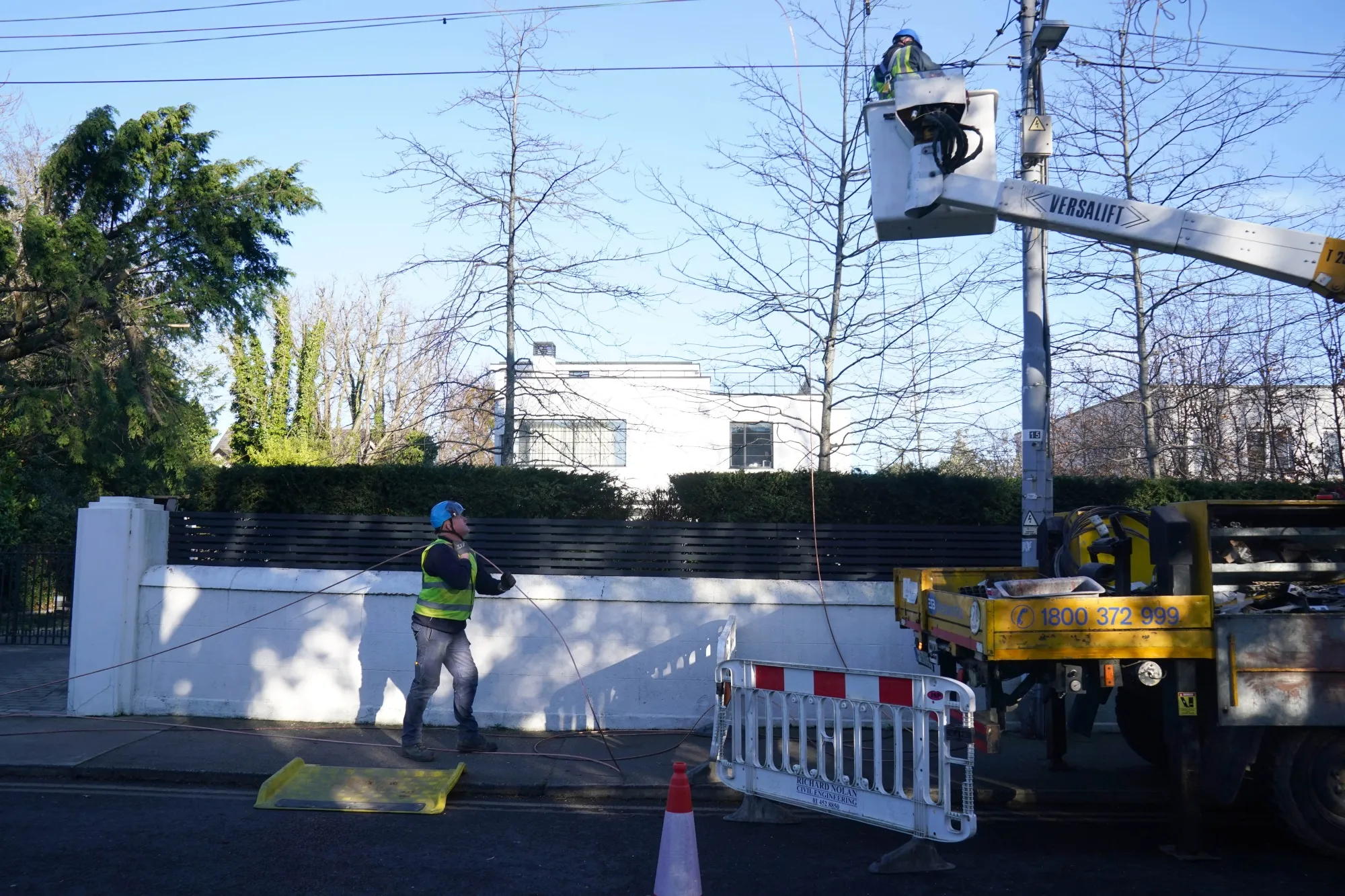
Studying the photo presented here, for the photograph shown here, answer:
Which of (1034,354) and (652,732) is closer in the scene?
(1034,354)

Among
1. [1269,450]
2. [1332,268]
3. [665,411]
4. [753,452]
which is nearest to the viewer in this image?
[1332,268]

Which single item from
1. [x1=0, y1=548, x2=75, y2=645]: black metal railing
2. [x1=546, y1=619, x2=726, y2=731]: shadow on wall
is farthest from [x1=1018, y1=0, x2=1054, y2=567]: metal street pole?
[x1=0, y1=548, x2=75, y2=645]: black metal railing

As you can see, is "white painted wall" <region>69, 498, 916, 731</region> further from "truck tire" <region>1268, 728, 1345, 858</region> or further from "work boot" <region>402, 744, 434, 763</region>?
"truck tire" <region>1268, 728, 1345, 858</region>

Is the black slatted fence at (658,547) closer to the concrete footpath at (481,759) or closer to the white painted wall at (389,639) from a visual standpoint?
the white painted wall at (389,639)

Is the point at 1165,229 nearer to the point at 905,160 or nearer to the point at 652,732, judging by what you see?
the point at 905,160

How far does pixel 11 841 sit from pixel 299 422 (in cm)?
2697

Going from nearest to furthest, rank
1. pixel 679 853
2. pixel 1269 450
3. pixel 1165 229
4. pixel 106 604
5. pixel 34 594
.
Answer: pixel 679 853
pixel 1165 229
pixel 106 604
pixel 34 594
pixel 1269 450

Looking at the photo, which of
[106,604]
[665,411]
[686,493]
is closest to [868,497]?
[686,493]

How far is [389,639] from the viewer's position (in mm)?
9734

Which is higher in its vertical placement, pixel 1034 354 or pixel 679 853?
pixel 1034 354

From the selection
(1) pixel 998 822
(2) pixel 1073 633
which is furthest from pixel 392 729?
(2) pixel 1073 633

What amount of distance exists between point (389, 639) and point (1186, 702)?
6773mm

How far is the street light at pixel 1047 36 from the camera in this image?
8.17m

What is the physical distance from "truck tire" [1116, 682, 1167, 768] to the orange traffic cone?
329cm
